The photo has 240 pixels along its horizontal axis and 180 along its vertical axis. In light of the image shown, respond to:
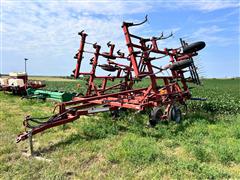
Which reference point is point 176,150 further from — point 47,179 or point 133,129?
point 47,179

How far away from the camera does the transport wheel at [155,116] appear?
7.23m

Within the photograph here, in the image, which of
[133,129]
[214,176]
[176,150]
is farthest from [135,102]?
[214,176]

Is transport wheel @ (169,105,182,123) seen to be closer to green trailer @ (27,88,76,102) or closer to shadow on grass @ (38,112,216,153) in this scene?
shadow on grass @ (38,112,216,153)

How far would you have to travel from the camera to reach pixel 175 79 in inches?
368

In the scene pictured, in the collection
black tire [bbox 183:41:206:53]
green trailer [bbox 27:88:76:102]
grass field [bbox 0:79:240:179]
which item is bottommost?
grass field [bbox 0:79:240:179]

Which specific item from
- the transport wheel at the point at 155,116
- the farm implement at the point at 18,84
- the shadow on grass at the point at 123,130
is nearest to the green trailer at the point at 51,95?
the farm implement at the point at 18,84

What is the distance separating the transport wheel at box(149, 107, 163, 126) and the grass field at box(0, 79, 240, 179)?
0.54 ft

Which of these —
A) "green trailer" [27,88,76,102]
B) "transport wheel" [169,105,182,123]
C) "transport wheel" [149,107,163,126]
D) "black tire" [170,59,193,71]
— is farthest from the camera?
"green trailer" [27,88,76,102]

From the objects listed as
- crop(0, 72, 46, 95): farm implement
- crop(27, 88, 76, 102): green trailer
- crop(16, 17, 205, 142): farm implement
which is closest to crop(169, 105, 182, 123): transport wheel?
crop(16, 17, 205, 142): farm implement

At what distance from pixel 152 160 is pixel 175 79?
16.0 feet

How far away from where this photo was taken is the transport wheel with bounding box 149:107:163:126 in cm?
723

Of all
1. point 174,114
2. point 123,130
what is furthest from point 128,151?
point 174,114

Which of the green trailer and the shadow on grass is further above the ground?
the green trailer

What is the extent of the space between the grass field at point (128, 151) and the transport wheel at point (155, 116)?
0.16m
